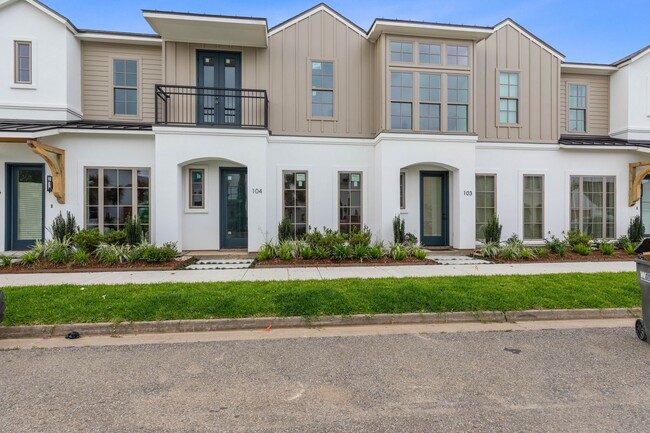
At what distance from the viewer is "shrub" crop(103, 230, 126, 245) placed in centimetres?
934

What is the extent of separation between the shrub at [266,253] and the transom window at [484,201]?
6881 mm

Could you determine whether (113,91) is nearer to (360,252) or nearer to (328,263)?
(328,263)

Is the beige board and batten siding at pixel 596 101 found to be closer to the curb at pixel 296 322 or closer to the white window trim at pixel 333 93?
the white window trim at pixel 333 93

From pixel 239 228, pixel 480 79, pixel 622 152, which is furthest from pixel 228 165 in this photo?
pixel 622 152

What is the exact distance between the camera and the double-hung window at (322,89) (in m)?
11.2

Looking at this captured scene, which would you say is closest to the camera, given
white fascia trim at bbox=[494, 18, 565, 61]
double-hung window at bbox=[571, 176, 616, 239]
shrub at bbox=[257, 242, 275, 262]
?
shrub at bbox=[257, 242, 275, 262]

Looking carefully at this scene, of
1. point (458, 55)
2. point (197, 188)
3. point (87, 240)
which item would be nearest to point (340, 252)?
point (197, 188)

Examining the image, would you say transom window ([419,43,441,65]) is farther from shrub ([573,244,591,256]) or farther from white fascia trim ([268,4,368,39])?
shrub ([573,244,591,256])

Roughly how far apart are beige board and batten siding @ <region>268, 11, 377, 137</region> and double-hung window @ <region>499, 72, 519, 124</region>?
442cm

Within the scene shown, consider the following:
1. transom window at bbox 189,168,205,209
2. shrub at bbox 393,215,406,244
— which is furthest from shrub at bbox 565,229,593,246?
transom window at bbox 189,168,205,209

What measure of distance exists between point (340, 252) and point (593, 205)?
9342mm

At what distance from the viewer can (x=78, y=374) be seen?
12.0ft

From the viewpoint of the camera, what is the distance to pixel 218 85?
1109 cm

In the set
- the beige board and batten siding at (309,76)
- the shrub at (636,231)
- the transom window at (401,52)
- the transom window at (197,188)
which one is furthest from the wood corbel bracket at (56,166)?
the shrub at (636,231)
